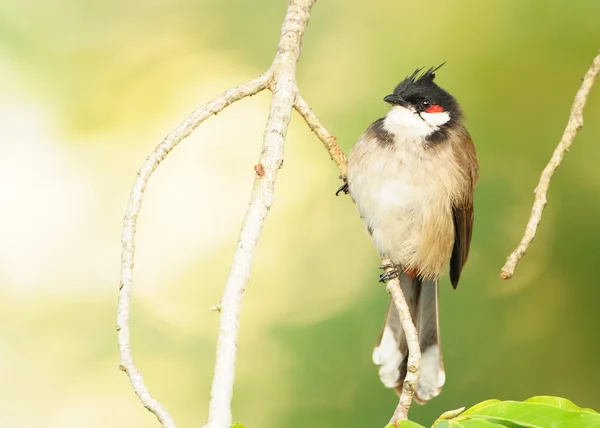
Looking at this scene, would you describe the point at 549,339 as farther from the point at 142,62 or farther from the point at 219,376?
the point at 219,376

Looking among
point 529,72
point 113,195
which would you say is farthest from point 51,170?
point 529,72

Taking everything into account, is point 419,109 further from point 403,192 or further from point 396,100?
point 403,192

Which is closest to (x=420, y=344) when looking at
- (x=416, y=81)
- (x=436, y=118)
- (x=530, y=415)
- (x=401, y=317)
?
(x=436, y=118)

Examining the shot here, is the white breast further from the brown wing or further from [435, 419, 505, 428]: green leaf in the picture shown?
[435, 419, 505, 428]: green leaf

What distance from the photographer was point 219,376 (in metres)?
1.76

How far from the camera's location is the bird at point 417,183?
320 cm

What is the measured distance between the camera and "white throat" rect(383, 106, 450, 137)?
128 inches

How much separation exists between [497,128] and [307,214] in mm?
1143

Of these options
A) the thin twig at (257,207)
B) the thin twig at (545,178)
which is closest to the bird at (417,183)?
the thin twig at (545,178)

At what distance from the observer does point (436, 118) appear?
3.33 metres

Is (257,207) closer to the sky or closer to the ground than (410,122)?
closer to the ground

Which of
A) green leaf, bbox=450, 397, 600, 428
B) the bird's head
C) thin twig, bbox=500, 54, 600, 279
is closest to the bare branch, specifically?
the bird's head

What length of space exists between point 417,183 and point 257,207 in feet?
4.03

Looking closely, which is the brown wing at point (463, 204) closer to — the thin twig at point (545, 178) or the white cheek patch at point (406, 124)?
the white cheek patch at point (406, 124)
